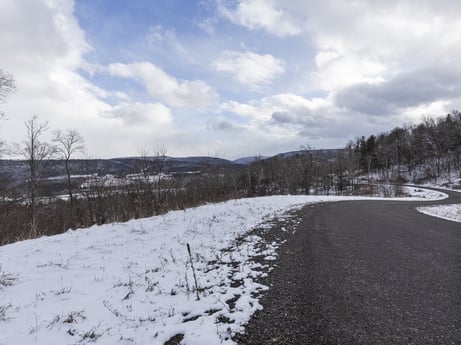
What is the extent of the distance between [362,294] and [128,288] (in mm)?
3752

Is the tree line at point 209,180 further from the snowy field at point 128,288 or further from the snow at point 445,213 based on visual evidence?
the snow at point 445,213

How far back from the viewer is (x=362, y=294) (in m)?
3.78

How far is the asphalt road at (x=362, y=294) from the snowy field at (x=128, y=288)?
1.46ft

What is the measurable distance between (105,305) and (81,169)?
25.4 m

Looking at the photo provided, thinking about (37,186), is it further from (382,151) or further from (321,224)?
(382,151)

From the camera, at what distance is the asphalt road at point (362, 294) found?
2824mm

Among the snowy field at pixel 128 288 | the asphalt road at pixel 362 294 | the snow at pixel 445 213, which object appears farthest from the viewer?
the snow at pixel 445 213

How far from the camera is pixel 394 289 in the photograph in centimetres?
396

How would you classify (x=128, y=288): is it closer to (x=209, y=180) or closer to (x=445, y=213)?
(x=445, y=213)

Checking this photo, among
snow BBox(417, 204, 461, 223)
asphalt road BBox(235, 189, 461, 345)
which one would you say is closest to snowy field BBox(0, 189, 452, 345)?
asphalt road BBox(235, 189, 461, 345)

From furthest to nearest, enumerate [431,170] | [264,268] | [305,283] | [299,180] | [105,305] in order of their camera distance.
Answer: [431,170]
[299,180]
[264,268]
[305,283]
[105,305]

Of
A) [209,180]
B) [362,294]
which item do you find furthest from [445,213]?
[209,180]

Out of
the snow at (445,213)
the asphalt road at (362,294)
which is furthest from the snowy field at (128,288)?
the snow at (445,213)

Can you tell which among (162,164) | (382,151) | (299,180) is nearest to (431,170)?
(382,151)
